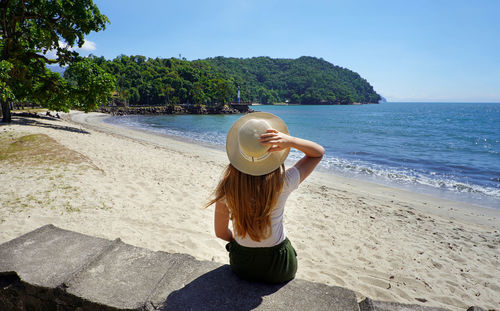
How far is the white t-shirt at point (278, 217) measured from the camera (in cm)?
184

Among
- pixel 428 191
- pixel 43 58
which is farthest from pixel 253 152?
pixel 43 58

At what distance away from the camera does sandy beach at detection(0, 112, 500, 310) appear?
13.0 feet

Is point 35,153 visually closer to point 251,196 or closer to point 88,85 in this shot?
point 251,196

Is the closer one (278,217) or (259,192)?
(259,192)

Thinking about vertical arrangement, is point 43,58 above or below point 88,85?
above

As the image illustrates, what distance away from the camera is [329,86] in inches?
6742

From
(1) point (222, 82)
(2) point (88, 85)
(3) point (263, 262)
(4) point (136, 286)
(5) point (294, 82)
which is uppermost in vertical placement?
(5) point (294, 82)

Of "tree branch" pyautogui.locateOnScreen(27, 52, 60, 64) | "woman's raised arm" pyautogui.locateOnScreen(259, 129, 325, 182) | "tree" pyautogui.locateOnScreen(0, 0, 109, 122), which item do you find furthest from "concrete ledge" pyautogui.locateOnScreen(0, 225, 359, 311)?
"tree branch" pyautogui.locateOnScreen(27, 52, 60, 64)

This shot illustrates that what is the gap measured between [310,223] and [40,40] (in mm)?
17321

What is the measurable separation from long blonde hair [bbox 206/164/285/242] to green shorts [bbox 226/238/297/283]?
0.64ft

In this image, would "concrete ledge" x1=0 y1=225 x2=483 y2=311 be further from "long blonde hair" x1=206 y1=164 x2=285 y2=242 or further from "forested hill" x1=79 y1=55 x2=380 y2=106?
"forested hill" x1=79 y1=55 x2=380 y2=106

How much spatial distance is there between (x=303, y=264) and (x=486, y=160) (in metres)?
18.9

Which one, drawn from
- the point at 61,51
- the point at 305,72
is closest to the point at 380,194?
the point at 61,51

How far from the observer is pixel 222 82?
95188 mm
